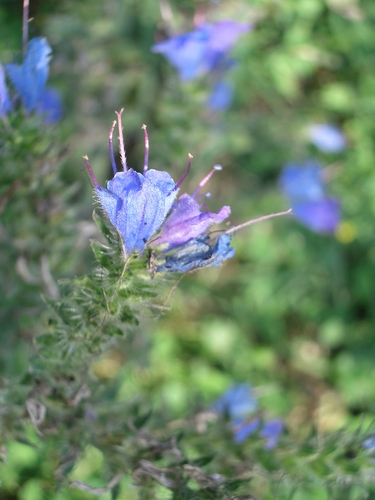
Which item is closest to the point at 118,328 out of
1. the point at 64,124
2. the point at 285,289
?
the point at 64,124

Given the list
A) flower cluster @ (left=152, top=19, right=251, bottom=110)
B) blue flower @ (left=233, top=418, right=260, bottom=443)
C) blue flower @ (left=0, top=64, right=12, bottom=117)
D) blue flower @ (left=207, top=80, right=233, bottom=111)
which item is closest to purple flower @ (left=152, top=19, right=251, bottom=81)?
flower cluster @ (left=152, top=19, right=251, bottom=110)

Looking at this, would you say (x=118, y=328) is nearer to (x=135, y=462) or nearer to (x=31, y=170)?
(x=135, y=462)

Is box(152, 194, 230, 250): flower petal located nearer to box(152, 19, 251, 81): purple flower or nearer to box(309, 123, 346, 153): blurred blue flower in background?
box(152, 19, 251, 81): purple flower

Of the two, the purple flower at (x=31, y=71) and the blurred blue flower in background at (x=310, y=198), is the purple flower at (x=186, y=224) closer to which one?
the purple flower at (x=31, y=71)

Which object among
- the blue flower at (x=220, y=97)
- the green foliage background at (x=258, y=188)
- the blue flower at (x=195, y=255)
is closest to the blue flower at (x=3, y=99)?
the blue flower at (x=195, y=255)

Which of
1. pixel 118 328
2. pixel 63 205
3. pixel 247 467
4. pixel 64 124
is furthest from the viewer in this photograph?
pixel 64 124

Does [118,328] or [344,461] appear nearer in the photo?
[118,328]

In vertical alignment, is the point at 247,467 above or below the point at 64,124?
below
